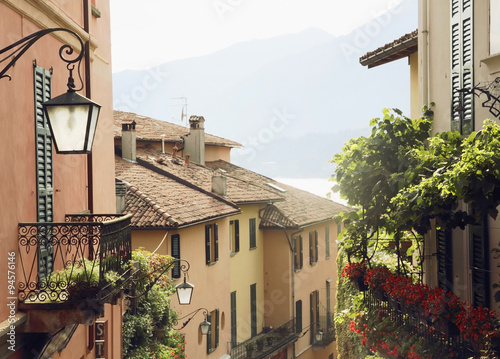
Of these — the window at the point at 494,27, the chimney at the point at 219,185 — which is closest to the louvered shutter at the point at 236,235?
the chimney at the point at 219,185

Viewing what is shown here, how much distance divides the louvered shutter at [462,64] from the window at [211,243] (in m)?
13.8

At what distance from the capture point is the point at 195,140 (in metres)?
32.5

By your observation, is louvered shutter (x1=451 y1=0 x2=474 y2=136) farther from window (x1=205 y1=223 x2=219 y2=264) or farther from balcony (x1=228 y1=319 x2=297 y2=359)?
balcony (x1=228 y1=319 x2=297 y2=359)

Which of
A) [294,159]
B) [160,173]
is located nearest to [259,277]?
[160,173]

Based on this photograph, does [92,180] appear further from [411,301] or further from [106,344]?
[411,301]

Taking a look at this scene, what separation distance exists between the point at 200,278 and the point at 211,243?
1.68 m

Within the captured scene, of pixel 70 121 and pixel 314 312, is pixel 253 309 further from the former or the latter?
pixel 70 121

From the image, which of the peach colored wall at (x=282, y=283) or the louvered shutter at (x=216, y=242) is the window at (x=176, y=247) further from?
the peach colored wall at (x=282, y=283)

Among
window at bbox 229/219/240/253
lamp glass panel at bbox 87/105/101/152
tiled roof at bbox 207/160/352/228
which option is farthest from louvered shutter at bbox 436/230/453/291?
tiled roof at bbox 207/160/352/228

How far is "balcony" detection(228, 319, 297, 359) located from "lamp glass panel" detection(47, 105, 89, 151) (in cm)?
2105

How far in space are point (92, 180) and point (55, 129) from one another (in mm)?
4941

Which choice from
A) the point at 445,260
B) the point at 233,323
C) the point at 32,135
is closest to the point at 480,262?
the point at 445,260

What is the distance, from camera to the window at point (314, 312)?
35.3m

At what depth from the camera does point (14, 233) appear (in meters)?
7.76
